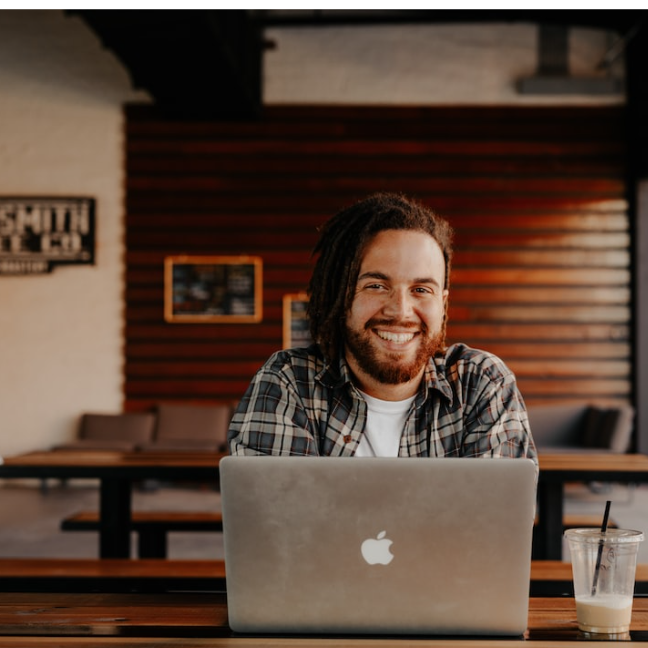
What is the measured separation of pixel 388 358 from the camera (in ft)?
5.89

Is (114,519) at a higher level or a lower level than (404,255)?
lower

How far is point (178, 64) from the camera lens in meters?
6.07

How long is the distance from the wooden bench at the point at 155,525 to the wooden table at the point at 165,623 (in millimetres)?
1948

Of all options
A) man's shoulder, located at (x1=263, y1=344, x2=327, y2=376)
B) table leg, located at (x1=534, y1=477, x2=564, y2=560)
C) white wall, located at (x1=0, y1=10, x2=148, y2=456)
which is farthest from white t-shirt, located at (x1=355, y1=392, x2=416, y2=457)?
white wall, located at (x1=0, y1=10, x2=148, y2=456)

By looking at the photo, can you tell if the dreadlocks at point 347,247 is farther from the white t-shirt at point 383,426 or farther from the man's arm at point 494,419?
the man's arm at point 494,419

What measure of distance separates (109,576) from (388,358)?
78 centimetres

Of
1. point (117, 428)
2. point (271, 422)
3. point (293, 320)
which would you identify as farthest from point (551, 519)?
point (117, 428)

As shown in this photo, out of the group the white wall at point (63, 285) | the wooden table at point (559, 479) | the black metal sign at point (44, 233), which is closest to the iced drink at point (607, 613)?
the wooden table at point (559, 479)

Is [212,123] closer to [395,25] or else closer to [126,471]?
[395,25]

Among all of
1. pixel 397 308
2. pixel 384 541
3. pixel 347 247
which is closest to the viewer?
pixel 384 541

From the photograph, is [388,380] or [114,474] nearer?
[388,380]

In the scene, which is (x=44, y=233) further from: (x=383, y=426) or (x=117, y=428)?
(x=383, y=426)

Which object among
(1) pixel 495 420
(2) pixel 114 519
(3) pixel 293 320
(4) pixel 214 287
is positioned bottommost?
(2) pixel 114 519

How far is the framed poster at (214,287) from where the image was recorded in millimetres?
7551
